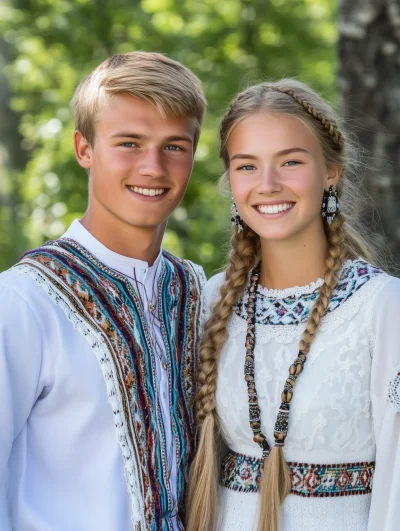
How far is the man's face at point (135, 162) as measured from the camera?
240 centimetres

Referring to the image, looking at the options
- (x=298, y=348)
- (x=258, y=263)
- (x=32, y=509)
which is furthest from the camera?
(x=258, y=263)

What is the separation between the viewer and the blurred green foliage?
21.7 ft

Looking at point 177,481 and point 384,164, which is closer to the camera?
point 177,481

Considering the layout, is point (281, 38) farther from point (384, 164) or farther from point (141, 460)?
point (141, 460)

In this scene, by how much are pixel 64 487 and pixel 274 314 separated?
78cm

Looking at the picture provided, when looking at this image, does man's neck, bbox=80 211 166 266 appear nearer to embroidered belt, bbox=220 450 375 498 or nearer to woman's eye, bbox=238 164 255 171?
woman's eye, bbox=238 164 255 171

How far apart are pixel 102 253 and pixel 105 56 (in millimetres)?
6162

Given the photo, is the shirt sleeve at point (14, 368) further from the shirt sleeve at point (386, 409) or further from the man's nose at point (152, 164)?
the shirt sleeve at point (386, 409)

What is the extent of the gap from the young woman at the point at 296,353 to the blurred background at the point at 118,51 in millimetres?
3561

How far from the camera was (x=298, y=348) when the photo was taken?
240cm

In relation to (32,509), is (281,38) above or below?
above

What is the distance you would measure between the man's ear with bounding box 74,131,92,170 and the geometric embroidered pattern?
652 millimetres

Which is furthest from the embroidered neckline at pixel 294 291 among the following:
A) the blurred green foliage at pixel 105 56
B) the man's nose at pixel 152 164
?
the blurred green foliage at pixel 105 56

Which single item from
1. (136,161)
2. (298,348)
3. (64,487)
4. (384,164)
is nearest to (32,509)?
(64,487)
